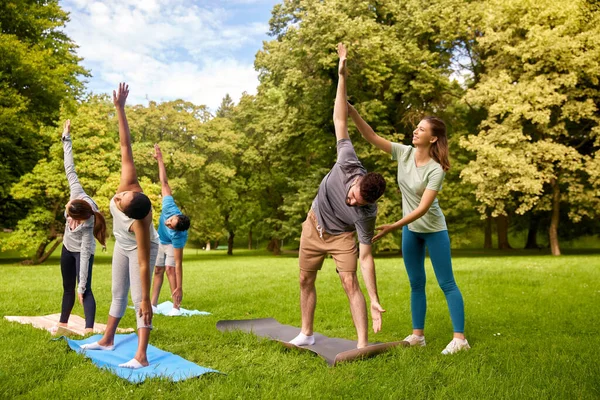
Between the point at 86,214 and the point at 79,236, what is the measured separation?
13.2 inches

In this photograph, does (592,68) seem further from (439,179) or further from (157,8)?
(439,179)

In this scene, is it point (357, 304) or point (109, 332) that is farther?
point (109, 332)

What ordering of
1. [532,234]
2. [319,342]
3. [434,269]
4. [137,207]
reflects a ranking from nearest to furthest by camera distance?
[137,207] < [434,269] < [319,342] < [532,234]

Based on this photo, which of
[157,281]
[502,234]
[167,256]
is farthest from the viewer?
[502,234]

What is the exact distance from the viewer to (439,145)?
489cm

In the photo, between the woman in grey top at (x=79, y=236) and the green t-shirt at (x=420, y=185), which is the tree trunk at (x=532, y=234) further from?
the woman in grey top at (x=79, y=236)

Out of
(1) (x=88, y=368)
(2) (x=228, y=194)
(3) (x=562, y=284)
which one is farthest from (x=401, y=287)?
(2) (x=228, y=194)

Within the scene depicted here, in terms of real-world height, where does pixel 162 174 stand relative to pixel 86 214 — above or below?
above

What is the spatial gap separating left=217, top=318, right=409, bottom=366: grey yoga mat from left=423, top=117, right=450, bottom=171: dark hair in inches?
72.3

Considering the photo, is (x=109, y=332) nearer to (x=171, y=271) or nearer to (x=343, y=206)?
(x=343, y=206)

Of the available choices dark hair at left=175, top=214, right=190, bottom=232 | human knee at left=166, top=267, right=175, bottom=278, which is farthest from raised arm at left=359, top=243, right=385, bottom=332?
human knee at left=166, top=267, right=175, bottom=278

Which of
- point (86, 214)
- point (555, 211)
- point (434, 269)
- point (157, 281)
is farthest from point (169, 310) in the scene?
point (555, 211)

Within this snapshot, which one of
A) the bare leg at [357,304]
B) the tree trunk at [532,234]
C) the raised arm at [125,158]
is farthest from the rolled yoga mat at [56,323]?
the tree trunk at [532,234]

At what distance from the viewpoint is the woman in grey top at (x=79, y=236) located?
5563 millimetres
